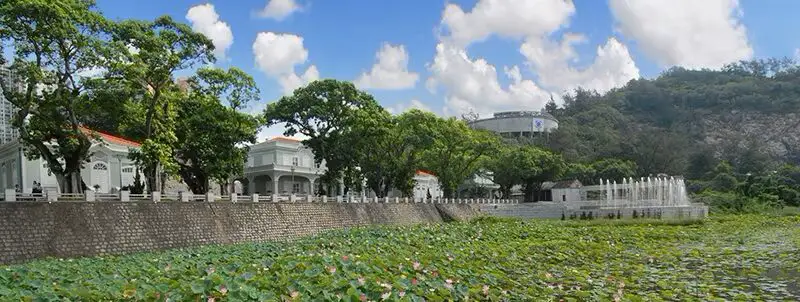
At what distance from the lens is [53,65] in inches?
869

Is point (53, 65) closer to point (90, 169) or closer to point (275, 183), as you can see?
point (90, 169)

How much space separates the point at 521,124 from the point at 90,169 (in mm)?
78864

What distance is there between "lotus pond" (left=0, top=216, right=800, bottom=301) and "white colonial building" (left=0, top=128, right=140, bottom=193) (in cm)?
2198

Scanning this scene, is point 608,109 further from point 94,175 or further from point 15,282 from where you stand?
point 15,282

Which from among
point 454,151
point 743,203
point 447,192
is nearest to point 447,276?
point 743,203

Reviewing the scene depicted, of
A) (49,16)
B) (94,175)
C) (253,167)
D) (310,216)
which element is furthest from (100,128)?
(49,16)

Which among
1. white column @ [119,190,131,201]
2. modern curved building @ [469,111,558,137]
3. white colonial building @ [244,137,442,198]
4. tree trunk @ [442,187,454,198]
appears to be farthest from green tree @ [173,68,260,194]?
modern curved building @ [469,111,558,137]

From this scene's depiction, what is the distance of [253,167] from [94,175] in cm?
1583

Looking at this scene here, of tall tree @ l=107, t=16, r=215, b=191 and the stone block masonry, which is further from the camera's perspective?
tall tree @ l=107, t=16, r=215, b=191

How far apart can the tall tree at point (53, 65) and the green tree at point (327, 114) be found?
50.3 ft

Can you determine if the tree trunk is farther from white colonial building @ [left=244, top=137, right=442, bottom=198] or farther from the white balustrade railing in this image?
the white balustrade railing

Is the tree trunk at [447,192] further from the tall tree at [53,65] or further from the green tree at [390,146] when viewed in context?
the tall tree at [53,65]

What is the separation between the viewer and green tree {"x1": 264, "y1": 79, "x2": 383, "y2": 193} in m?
38.0

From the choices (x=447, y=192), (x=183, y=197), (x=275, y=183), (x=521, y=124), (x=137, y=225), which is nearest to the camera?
(x=137, y=225)
